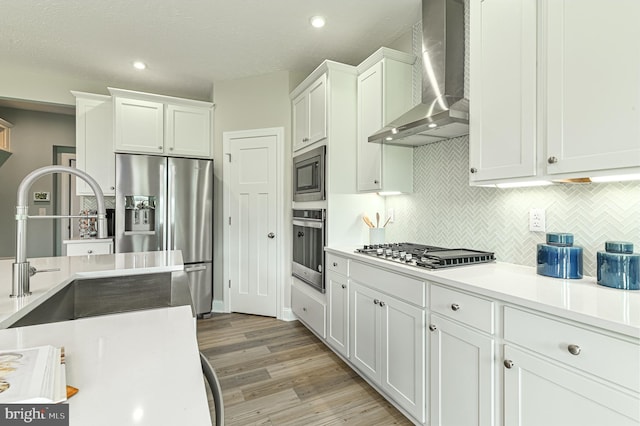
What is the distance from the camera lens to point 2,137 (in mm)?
4297

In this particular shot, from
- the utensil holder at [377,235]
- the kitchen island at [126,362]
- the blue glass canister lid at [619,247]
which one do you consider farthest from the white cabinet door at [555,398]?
the utensil holder at [377,235]

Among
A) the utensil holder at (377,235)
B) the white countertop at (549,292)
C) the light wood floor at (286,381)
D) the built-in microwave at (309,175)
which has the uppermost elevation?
the built-in microwave at (309,175)

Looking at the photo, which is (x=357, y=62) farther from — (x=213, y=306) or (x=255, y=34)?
(x=213, y=306)

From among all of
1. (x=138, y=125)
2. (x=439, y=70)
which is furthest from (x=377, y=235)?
(x=138, y=125)

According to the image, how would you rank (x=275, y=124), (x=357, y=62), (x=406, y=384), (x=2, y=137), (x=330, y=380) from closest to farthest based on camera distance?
1. (x=406, y=384)
2. (x=330, y=380)
3. (x=357, y=62)
4. (x=275, y=124)
5. (x=2, y=137)

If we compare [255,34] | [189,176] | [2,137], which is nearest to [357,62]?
[255,34]

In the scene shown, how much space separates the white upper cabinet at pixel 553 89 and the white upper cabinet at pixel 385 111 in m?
0.79

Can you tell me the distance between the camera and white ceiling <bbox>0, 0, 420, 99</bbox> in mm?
2432

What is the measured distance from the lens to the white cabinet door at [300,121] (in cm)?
315

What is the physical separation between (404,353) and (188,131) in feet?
10.9

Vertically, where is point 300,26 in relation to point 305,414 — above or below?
above

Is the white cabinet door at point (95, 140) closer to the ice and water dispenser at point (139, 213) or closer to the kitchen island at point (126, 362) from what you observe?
the ice and water dispenser at point (139, 213)

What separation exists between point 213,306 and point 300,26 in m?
3.09

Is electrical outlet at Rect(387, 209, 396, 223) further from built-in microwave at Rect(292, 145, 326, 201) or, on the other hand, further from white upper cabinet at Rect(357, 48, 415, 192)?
built-in microwave at Rect(292, 145, 326, 201)
